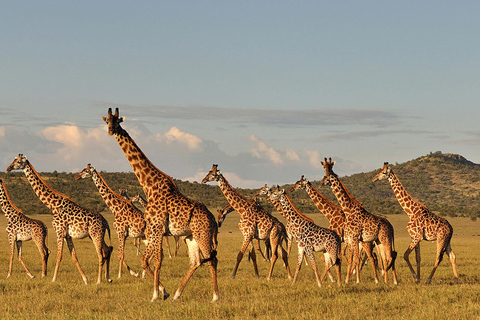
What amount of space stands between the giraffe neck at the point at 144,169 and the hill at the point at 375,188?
4463cm

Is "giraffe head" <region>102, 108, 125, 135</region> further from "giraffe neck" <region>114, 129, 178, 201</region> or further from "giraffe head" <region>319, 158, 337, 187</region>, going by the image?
"giraffe head" <region>319, 158, 337, 187</region>

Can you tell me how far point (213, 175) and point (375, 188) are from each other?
97.8 metres

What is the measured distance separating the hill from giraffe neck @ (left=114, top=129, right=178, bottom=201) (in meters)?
44.6

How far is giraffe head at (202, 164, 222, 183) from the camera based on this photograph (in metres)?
17.5

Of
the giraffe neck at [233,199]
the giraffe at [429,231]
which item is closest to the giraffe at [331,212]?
the giraffe neck at [233,199]

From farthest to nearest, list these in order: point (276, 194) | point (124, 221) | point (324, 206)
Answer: point (324, 206) < point (124, 221) < point (276, 194)

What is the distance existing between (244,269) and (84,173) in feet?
20.7

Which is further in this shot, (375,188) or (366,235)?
(375,188)

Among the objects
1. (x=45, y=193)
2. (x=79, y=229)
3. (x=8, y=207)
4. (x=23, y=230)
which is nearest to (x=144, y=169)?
(x=79, y=229)

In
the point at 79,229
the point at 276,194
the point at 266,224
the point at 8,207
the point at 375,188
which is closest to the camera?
the point at 79,229

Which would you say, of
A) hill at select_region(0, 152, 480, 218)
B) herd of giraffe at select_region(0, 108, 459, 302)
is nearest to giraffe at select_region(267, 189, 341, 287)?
herd of giraffe at select_region(0, 108, 459, 302)

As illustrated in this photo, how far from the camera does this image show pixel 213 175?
17625 millimetres

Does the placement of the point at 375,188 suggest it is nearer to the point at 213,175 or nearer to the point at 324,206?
the point at 324,206

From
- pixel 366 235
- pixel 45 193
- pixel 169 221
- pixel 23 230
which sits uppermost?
pixel 169 221
